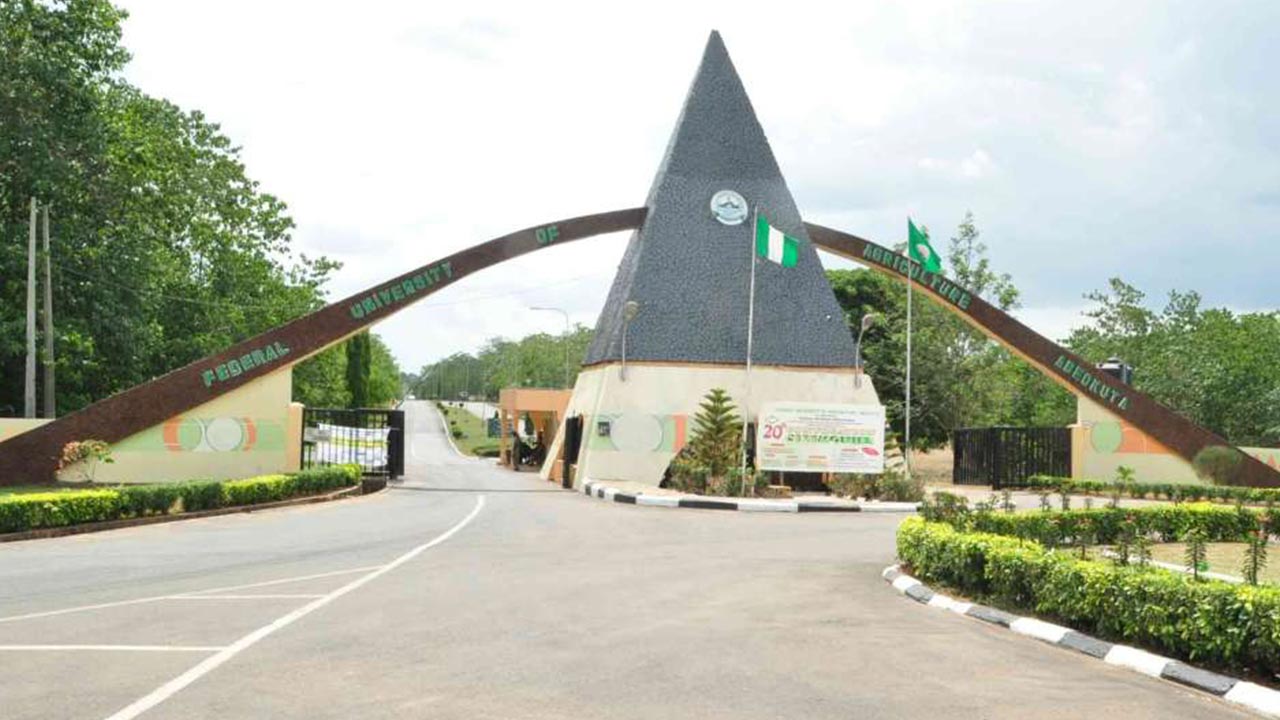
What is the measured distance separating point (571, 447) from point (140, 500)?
664 inches

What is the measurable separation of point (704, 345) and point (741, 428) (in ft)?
11.8

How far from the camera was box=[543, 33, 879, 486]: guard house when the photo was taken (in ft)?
105

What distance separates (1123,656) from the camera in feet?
26.9

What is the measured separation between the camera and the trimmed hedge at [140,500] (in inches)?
675

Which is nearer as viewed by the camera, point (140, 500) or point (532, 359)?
point (140, 500)

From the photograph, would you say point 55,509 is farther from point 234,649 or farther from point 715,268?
point 715,268

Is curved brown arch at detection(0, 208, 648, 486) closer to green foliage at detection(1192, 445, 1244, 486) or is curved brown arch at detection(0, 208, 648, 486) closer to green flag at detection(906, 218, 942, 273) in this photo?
green flag at detection(906, 218, 942, 273)

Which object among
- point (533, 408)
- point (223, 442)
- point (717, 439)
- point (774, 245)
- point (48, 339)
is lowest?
point (223, 442)

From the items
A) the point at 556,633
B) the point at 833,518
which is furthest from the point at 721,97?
the point at 556,633

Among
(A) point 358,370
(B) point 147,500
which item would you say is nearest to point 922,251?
(B) point 147,500

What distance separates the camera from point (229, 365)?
93.0 feet

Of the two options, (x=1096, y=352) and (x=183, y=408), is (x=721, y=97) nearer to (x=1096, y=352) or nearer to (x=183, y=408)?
(x=183, y=408)

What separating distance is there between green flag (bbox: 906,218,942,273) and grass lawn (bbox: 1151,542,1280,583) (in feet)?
48.5

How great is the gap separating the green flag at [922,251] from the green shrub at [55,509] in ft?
70.8
